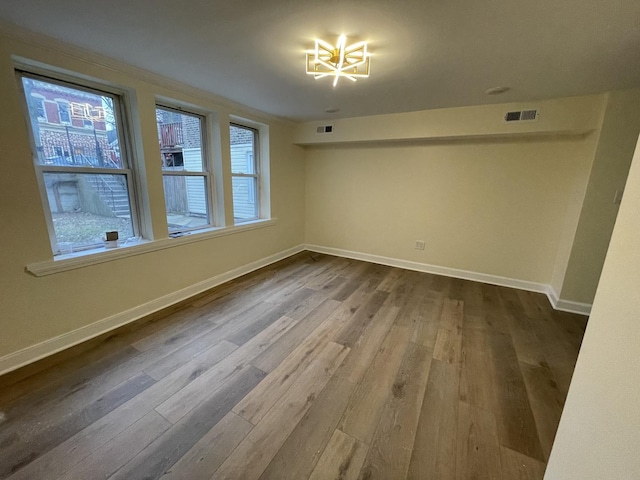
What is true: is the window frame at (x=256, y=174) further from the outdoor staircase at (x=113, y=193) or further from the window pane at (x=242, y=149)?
the outdoor staircase at (x=113, y=193)

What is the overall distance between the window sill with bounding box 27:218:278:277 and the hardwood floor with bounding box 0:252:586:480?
0.64 meters

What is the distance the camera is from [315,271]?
382 cm

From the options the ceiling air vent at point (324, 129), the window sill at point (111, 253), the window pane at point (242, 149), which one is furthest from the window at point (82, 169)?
the ceiling air vent at point (324, 129)

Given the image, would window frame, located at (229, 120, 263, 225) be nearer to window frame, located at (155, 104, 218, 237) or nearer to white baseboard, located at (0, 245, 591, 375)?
window frame, located at (155, 104, 218, 237)

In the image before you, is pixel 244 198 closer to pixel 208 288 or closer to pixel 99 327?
pixel 208 288

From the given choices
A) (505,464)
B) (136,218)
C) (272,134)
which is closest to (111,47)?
(136,218)

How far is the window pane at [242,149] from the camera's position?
3.68 metres

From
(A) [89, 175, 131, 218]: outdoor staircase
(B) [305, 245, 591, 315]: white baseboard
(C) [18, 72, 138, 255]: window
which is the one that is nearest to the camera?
(C) [18, 72, 138, 255]: window

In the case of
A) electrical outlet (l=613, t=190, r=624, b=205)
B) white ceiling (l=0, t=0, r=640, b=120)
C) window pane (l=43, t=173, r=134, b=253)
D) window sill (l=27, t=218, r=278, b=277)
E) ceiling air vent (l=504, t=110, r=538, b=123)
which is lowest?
window sill (l=27, t=218, r=278, b=277)

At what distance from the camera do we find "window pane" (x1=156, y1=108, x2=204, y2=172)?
107 inches

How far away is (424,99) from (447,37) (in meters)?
1.27

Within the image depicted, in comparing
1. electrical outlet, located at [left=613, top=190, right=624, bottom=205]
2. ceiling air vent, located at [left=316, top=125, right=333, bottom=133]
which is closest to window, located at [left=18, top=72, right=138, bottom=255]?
ceiling air vent, located at [left=316, top=125, right=333, bottom=133]

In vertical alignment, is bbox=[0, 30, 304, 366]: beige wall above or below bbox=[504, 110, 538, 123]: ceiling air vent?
below

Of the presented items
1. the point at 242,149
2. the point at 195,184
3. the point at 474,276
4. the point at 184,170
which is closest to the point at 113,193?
the point at 184,170
